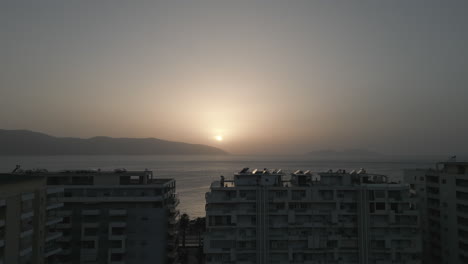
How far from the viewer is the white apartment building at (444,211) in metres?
35.1

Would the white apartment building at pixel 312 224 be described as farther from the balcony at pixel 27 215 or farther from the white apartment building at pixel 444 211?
the balcony at pixel 27 215

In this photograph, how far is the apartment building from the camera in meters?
24.0

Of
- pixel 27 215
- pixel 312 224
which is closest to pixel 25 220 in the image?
pixel 27 215

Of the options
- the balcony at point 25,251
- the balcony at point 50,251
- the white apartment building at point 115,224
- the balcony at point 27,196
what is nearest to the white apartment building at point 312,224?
the white apartment building at point 115,224

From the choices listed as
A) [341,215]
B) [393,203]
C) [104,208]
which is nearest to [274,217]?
[341,215]

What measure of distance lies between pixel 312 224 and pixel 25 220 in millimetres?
23208

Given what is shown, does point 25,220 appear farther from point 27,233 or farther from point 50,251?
point 50,251

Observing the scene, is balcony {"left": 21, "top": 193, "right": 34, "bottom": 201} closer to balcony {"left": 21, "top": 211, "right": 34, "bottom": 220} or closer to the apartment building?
the apartment building

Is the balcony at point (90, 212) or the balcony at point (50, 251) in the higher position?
the balcony at point (90, 212)

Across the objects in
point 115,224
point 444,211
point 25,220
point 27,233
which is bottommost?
point 115,224

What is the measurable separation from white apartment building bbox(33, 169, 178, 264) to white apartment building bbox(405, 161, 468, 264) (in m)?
28.1

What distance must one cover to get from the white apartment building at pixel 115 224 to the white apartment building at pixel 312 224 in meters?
5.49

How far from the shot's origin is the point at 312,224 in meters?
32.4

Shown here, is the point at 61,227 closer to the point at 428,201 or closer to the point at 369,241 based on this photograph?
the point at 369,241
